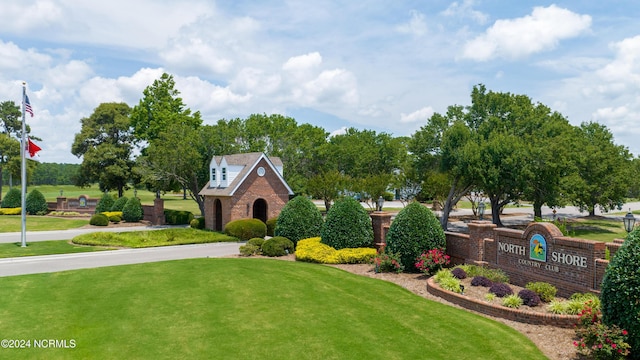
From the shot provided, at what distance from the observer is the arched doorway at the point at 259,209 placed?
36562 millimetres

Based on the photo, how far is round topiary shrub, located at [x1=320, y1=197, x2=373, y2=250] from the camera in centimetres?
2214

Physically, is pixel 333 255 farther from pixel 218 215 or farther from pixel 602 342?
pixel 218 215

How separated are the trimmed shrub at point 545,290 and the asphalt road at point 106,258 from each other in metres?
16.3

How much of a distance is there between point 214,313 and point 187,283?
12.7ft

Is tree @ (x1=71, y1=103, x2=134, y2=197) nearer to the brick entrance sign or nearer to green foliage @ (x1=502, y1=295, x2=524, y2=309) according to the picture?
the brick entrance sign

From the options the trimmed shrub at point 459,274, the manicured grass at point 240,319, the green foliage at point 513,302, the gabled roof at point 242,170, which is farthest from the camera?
the gabled roof at point 242,170

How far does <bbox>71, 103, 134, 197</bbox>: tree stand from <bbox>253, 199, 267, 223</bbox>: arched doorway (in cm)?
2584

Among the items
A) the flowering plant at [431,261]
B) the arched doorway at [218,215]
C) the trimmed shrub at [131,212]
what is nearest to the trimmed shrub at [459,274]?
the flowering plant at [431,261]

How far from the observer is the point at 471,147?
36.5m

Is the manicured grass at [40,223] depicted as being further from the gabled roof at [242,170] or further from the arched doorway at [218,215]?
the gabled roof at [242,170]

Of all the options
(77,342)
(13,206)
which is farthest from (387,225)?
(13,206)

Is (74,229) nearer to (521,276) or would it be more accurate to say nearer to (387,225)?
(387,225)

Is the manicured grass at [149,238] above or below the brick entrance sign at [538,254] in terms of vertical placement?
below

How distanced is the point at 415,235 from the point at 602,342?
9456 mm
